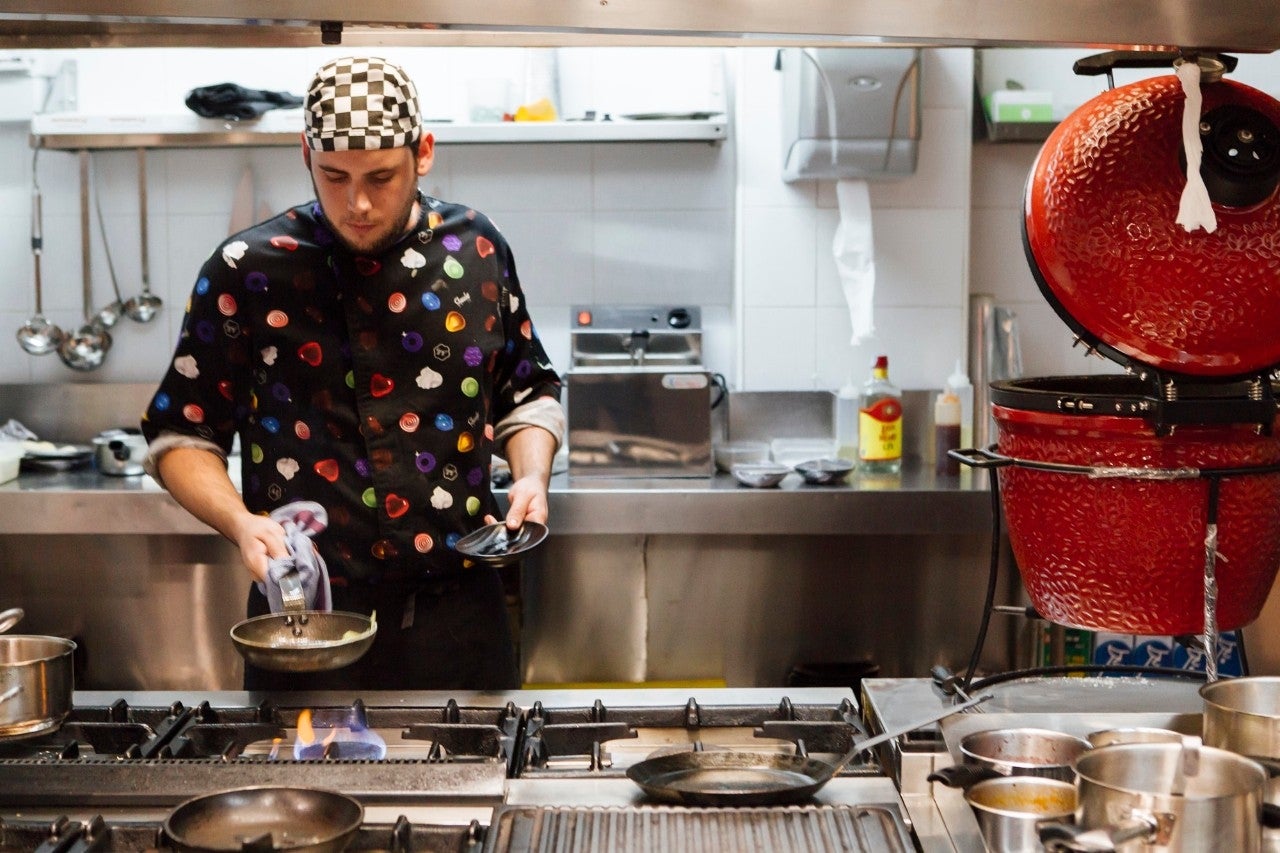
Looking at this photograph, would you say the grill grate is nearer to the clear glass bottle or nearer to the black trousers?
the black trousers

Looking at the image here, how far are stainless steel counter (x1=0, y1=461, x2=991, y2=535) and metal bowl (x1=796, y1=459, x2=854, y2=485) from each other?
0.07ft

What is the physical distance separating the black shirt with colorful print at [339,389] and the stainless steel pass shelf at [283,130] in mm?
1510

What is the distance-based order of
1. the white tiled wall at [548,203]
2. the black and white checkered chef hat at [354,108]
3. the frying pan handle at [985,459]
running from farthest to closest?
the white tiled wall at [548,203] < the black and white checkered chef hat at [354,108] < the frying pan handle at [985,459]

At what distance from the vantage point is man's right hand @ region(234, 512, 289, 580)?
1599 millimetres

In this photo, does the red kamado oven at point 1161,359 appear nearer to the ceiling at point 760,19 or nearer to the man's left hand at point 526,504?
the ceiling at point 760,19

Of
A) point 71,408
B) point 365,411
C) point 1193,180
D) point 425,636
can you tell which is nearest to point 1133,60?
point 1193,180

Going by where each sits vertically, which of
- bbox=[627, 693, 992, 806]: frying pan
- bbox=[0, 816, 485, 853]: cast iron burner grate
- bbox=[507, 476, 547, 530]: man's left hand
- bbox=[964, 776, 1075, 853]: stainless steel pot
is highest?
bbox=[507, 476, 547, 530]: man's left hand

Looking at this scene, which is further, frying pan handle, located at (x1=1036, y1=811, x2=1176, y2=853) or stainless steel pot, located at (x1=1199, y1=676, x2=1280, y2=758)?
stainless steel pot, located at (x1=1199, y1=676, x2=1280, y2=758)

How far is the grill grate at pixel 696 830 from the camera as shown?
44.1 inches

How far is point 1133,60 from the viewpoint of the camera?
4.36 feet

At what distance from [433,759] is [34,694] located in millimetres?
433

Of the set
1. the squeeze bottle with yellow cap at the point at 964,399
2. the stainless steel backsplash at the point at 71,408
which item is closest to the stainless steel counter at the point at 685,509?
the squeeze bottle with yellow cap at the point at 964,399

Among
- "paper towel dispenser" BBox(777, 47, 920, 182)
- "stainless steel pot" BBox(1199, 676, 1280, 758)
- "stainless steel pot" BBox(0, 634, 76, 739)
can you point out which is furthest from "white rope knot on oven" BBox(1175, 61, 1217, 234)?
"paper towel dispenser" BBox(777, 47, 920, 182)

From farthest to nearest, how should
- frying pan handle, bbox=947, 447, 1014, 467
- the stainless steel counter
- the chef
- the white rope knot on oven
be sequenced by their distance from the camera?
the stainless steel counter, the chef, frying pan handle, bbox=947, 447, 1014, 467, the white rope knot on oven
